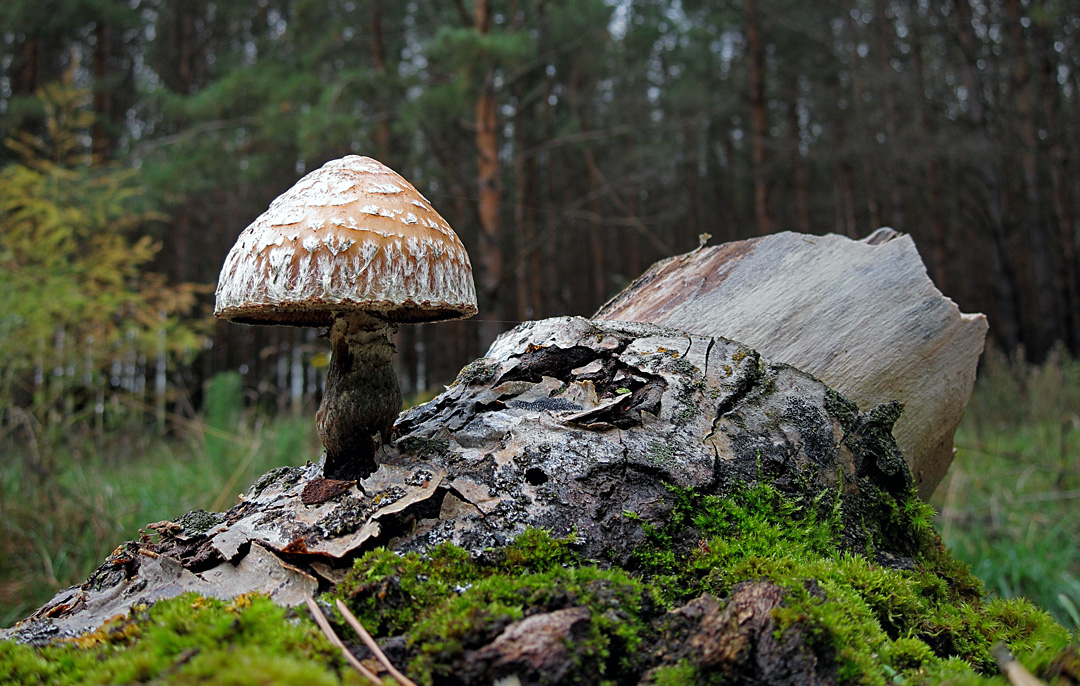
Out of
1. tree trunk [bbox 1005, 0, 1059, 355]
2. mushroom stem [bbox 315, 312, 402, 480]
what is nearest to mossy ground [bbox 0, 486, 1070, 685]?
mushroom stem [bbox 315, 312, 402, 480]

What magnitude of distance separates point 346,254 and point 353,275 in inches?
2.3

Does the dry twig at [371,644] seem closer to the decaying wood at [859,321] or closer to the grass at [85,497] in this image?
the decaying wood at [859,321]

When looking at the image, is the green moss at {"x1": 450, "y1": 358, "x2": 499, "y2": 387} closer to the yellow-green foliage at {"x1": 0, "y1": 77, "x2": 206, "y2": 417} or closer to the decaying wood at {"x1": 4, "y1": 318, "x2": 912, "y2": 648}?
the decaying wood at {"x1": 4, "y1": 318, "x2": 912, "y2": 648}

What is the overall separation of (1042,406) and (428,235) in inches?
262

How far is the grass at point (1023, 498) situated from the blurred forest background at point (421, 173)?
0.11ft

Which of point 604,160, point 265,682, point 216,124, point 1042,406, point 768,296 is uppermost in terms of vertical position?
point 604,160

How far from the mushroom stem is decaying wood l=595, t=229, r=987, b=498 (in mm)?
1122

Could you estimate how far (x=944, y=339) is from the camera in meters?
2.27

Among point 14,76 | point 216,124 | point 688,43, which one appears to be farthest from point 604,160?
point 14,76

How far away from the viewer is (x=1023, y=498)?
441cm

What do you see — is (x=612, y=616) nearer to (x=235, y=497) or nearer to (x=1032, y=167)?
(x=235, y=497)

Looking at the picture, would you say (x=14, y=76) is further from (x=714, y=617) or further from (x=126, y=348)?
(x=714, y=617)

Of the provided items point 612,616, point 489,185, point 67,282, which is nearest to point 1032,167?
point 489,185

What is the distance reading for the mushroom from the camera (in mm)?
1622
